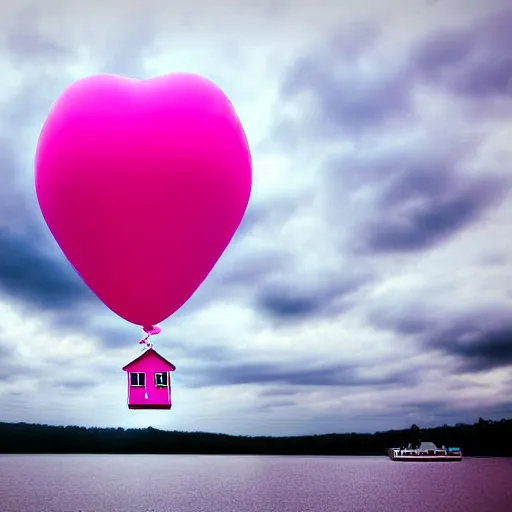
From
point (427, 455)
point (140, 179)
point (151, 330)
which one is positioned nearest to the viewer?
point (140, 179)

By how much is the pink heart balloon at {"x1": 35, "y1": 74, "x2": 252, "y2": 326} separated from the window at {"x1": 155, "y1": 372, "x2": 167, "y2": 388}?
2.83ft

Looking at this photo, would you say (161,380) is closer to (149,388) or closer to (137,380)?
(149,388)

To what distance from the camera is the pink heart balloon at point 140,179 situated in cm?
844

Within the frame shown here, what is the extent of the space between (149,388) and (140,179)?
2.91 metres

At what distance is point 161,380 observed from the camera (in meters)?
9.15

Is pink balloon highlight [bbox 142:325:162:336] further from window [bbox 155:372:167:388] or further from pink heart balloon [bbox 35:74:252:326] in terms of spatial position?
window [bbox 155:372:167:388]

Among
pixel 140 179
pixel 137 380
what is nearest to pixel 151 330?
pixel 137 380

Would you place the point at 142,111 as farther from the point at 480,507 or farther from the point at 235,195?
the point at 480,507

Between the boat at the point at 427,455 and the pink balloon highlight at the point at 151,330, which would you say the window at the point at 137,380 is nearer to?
the pink balloon highlight at the point at 151,330

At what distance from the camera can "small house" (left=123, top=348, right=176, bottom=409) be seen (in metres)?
9.12

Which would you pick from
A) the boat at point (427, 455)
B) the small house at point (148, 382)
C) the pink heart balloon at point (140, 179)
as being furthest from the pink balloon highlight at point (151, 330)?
the boat at point (427, 455)

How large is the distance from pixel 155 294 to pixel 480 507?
6193 centimetres

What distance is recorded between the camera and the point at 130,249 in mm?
8852

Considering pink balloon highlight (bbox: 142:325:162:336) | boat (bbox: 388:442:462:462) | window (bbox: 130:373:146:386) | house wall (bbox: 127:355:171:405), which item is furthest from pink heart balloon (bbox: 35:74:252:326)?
boat (bbox: 388:442:462:462)
